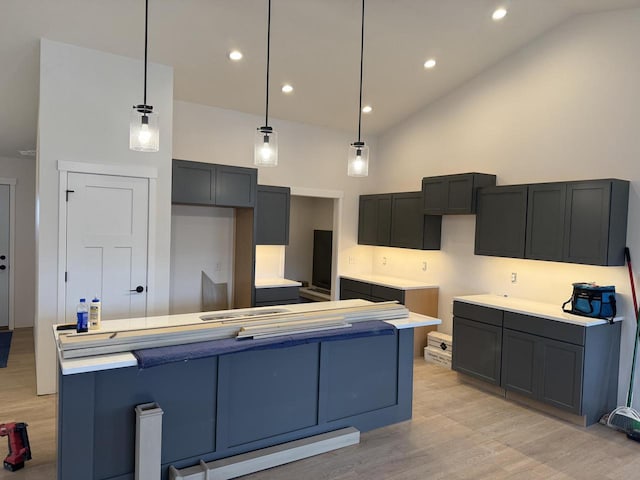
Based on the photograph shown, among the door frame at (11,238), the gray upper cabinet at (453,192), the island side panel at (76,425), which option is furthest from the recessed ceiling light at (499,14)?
the door frame at (11,238)

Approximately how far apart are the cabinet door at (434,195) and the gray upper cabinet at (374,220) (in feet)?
2.39

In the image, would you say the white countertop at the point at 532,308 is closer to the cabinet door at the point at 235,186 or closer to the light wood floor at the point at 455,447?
the light wood floor at the point at 455,447

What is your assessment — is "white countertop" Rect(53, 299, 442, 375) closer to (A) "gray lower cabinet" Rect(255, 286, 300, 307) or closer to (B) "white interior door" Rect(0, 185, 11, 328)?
(A) "gray lower cabinet" Rect(255, 286, 300, 307)

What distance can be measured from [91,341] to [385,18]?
349 cm

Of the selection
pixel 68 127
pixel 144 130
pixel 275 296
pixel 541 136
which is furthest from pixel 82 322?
pixel 541 136

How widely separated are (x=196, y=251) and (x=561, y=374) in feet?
13.2

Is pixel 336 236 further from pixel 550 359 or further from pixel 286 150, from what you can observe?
pixel 550 359

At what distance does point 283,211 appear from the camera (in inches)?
222

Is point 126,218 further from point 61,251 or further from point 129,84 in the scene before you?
point 129,84

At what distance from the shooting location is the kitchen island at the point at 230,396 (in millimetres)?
2451

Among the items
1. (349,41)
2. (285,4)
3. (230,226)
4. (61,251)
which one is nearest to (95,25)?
(285,4)

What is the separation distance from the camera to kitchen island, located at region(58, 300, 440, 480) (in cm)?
245

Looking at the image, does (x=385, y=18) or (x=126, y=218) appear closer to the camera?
(x=385, y=18)

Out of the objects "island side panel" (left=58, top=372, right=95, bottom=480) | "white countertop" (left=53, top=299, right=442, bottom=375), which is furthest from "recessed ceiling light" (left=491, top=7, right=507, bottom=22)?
"island side panel" (left=58, top=372, right=95, bottom=480)
